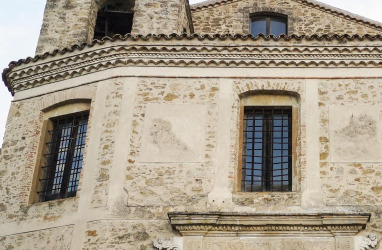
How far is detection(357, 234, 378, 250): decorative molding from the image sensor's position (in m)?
14.7

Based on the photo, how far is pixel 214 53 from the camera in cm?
1720

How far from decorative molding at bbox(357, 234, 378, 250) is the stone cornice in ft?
1.33

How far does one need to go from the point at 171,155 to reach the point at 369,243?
4.14 m

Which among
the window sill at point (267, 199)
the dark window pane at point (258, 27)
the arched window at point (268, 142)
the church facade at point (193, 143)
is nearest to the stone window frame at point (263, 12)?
the dark window pane at point (258, 27)

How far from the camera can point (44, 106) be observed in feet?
58.2

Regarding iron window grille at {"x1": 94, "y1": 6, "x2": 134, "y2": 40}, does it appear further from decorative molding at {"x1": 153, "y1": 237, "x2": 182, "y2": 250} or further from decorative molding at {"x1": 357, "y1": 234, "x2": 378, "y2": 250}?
decorative molding at {"x1": 357, "y1": 234, "x2": 378, "y2": 250}

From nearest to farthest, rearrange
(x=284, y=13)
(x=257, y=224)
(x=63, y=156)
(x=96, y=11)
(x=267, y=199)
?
(x=257, y=224) → (x=267, y=199) → (x=63, y=156) → (x=96, y=11) → (x=284, y=13)

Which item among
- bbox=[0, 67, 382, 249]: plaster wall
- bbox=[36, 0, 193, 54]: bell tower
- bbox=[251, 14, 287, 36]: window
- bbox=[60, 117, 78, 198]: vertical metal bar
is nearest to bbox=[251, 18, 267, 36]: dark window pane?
bbox=[251, 14, 287, 36]: window

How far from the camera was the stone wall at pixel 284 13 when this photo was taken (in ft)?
69.2

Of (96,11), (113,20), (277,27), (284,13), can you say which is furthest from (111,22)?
(284,13)

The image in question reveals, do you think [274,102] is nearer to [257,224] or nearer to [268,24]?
[257,224]

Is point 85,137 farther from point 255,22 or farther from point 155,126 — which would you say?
point 255,22

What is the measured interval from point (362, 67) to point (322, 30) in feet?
14.4

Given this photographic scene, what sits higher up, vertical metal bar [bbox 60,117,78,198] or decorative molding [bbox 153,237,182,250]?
vertical metal bar [bbox 60,117,78,198]
